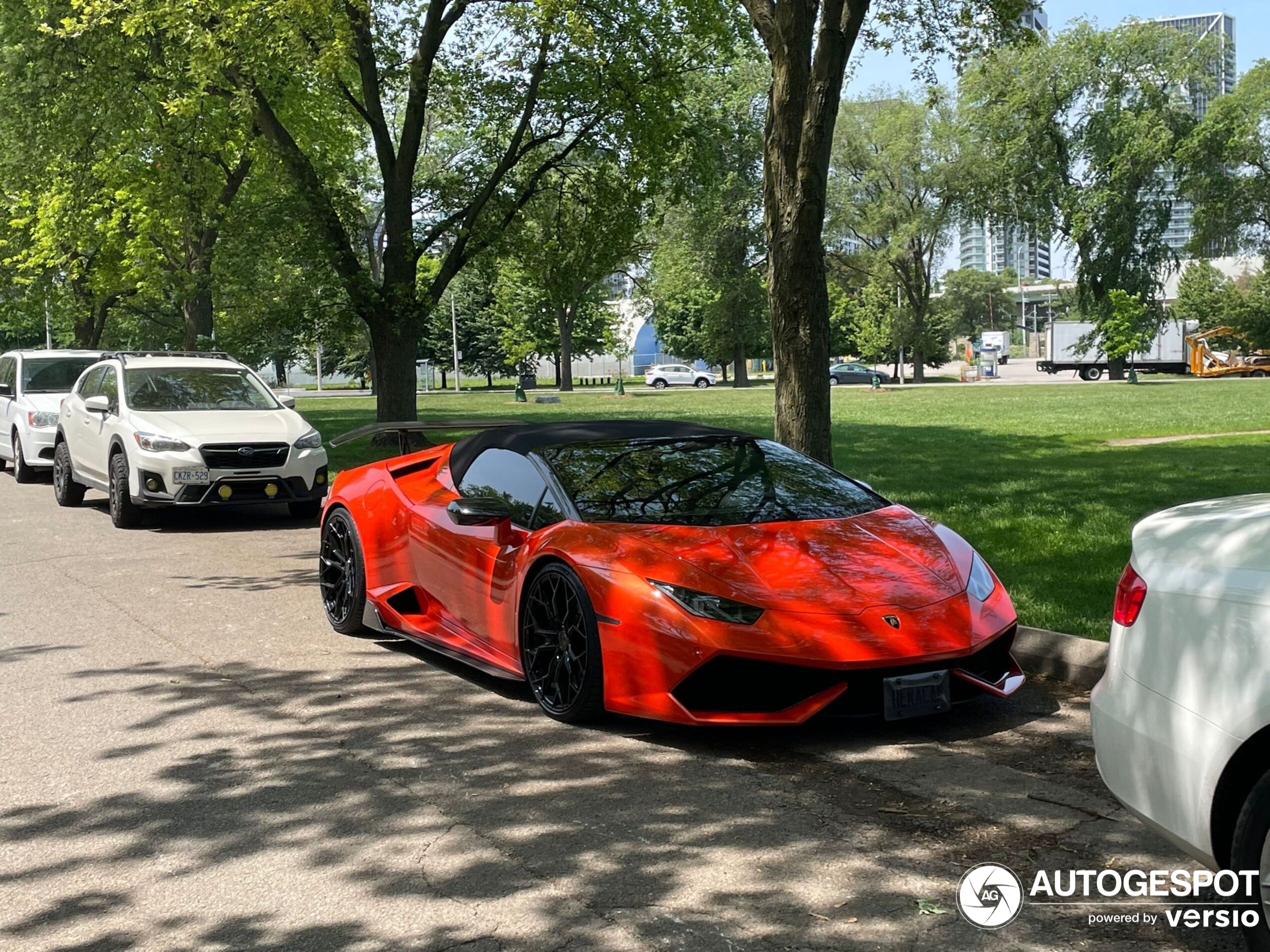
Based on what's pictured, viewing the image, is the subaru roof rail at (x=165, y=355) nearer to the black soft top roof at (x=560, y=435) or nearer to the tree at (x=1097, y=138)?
the black soft top roof at (x=560, y=435)

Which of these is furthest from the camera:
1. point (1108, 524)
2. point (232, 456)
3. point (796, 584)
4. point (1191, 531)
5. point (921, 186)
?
point (921, 186)

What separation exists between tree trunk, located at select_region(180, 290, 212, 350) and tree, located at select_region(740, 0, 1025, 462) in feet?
67.3

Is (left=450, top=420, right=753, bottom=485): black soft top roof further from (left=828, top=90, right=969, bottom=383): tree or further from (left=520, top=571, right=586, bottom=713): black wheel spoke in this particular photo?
(left=828, top=90, right=969, bottom=383): tree

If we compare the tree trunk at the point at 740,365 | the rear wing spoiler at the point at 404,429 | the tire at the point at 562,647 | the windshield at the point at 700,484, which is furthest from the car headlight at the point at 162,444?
the tree trunk at the point at 740,365

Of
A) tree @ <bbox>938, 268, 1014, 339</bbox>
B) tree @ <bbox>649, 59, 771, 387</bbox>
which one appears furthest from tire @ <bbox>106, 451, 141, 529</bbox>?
tree @ <bbox>938, 268, 1014, 339</bbox>

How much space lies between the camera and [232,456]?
12.5 m

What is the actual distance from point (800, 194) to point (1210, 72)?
166 feet

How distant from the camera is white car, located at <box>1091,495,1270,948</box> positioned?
2980 mm

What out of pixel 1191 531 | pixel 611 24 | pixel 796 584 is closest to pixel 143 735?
pixel 796 584

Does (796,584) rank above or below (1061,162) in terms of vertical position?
below

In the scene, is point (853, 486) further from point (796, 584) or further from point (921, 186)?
point (921, 186)

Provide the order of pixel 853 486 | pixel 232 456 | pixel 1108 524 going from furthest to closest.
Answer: pixel 232 456 < pixel 1108 524 < pixel 853 486

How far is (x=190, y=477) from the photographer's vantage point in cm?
1228

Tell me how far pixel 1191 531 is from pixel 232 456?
10.5 metres
